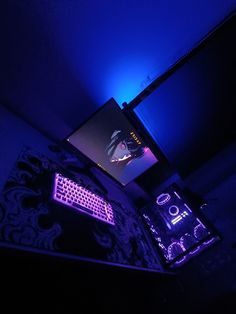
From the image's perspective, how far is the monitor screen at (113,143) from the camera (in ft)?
7.99

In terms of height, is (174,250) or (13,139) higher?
(13,139)

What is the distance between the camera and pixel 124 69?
8.24 feet

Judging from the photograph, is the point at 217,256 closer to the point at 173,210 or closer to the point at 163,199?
the point at 173,210

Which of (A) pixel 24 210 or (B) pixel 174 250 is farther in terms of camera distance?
(B) pixel 174 250

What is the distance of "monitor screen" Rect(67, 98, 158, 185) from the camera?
2436 millimetres

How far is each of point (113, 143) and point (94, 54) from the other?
3.31 ft

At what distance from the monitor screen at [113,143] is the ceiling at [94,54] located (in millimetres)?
314

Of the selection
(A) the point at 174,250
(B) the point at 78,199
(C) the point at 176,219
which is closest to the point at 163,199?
(C) the point at 176,219

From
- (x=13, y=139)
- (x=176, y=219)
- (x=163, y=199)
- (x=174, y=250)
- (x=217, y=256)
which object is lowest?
(x=217, y=256)

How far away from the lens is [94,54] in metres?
2.30

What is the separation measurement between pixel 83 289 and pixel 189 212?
1.78m

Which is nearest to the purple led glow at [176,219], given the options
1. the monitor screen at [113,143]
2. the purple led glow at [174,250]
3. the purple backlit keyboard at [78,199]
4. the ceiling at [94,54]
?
the purple led glow at [174,250]

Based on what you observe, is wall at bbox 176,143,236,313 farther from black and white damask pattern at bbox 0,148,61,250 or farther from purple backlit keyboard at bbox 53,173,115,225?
black and white damask pattern at bbox 0,148,61,250

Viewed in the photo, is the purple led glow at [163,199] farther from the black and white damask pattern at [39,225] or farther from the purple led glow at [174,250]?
the black and white damask pattern at [39,225]
